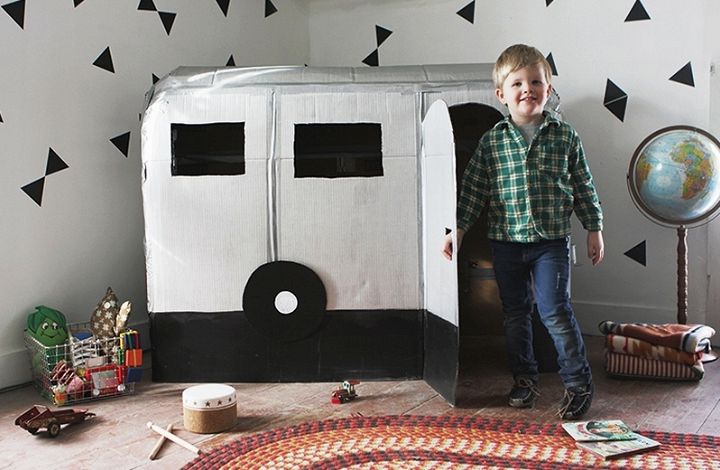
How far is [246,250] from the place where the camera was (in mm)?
→ 2395

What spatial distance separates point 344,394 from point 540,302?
2.16 feet

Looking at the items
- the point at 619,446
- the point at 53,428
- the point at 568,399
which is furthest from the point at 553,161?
the point at 53,428

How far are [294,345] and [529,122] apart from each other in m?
1.06

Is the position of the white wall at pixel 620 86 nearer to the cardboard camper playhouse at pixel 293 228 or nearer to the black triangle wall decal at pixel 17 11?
the cardboard camper playhouse at pixel 293 228

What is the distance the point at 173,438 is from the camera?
187cm

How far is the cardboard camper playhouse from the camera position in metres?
2.39

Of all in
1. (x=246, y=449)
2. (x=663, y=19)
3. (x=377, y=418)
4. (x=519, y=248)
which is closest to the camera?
(x=246, y=449)

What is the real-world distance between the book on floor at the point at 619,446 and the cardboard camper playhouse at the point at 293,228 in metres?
0.66

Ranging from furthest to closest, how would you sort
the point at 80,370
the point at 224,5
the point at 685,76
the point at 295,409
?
the point at 224,5 < the point at 685,76 < the point at 80,370 < the point at 295,409

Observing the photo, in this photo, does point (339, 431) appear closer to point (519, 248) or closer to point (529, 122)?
point (519, 248)

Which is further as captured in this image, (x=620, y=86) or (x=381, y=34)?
(x=381, y=34)

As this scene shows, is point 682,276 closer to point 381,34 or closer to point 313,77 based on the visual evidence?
point 313,77

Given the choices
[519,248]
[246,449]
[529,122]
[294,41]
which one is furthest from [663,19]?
[246,449]

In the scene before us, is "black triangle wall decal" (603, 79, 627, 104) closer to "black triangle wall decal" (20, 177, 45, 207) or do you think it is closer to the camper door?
the camper door
